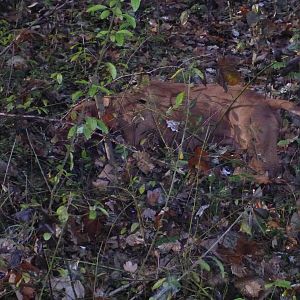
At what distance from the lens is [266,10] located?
27.9 ft

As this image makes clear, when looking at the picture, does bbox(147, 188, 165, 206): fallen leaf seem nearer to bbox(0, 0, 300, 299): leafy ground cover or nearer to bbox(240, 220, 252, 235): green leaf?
bbox(0, 0, 300, 299): leafy ground cover

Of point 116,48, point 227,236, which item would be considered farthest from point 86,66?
point 227,236

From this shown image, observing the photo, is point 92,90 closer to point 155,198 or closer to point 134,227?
point 134,227

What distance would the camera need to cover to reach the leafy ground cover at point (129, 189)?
3.26 meters

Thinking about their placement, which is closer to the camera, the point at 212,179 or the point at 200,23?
the point at 212,179

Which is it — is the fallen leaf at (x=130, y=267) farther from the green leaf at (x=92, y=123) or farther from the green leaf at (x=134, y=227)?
Answer: the green leaf at (x=92, y=123)

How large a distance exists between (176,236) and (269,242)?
0.70 metres

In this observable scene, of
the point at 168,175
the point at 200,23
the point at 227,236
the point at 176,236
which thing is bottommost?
the point at 200,23

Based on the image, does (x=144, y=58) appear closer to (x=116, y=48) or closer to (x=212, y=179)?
(x=116, y=48)

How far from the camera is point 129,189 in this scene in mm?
4602

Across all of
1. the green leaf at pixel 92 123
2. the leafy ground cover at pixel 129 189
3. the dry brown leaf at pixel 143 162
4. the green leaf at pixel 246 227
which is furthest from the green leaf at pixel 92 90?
the dry brown leaf at pixel 143 162

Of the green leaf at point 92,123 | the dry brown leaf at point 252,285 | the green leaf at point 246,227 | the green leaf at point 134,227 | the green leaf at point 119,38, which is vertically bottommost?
the green leaf at point 134,227

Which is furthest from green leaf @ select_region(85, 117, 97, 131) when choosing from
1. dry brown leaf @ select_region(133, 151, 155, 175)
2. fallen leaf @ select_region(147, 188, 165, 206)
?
dry brown leaf @ select_region(133, 151, 155, 175)

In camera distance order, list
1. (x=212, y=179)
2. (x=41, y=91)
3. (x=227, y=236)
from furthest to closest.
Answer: (x=41, y=91) → (x=212, y=179) → (x=227, y=236)
